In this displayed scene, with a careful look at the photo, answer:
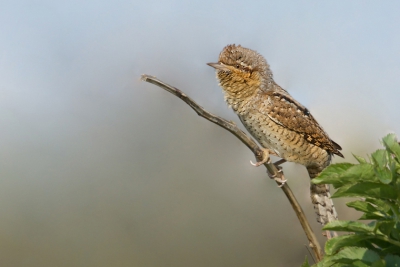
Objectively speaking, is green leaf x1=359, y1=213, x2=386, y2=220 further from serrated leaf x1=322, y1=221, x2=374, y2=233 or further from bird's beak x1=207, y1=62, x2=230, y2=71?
bird's beak x1=207, y1=62, x2=230, y2=71

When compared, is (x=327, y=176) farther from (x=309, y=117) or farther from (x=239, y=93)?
(x=309, y=117)

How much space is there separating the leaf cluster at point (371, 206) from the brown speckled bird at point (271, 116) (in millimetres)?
1607

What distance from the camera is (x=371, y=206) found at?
708mm

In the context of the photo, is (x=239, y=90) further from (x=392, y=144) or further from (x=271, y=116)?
(x=392, y=144)

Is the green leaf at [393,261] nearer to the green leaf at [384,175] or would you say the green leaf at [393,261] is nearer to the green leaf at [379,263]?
the green leaf at [379,263]

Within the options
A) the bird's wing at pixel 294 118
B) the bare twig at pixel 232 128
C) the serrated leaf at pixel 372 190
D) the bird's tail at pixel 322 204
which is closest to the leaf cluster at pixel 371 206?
the serrated leaf at pixel 372 190

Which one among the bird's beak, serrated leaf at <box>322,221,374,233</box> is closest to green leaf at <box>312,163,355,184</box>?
serrated leaf at <box>322,221,374,233</box>

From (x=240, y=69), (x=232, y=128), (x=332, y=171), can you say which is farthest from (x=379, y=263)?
(x=240, y=69)

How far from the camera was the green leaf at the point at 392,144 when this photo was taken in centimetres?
64

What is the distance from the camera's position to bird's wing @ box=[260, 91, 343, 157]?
2.53m

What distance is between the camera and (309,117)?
276 centimetres

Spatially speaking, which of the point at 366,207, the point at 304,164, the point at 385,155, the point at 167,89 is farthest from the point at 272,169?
the point at 304,164

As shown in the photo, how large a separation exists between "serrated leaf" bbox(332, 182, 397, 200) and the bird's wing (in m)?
1.88

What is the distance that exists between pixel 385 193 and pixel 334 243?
13 centimetres
